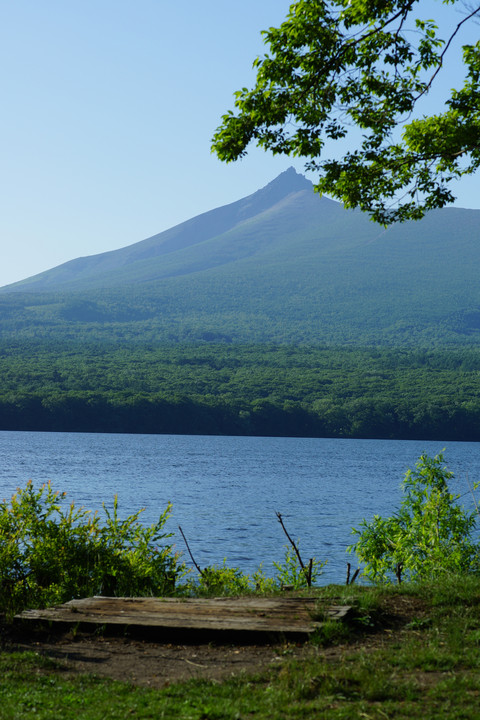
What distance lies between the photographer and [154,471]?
71.9 m

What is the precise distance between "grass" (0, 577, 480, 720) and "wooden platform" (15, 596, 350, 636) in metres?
0.57

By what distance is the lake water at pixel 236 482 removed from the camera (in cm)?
3541

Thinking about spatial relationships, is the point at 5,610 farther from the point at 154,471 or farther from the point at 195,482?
the point at 154,471

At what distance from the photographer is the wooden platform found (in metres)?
8.16

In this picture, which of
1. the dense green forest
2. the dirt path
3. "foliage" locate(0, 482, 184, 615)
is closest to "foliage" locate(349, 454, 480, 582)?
"foliage" locate(0, 482, 184, 615)

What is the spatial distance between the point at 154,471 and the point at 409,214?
203ft

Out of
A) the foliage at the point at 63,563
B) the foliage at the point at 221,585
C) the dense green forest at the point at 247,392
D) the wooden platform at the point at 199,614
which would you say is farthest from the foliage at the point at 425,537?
the dense green forest at the point at 247,392

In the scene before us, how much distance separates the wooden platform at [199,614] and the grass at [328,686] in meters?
0.57

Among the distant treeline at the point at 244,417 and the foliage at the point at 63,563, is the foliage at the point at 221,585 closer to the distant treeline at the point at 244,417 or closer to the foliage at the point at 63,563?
the foliage at the point at 63,563

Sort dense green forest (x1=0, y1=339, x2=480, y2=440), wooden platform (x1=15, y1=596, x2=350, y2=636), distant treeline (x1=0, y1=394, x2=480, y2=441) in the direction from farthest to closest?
dense green forest (x1=0, y1=339, x2=480, y2=440)
distant treeline (x1=0, y1=394, x2=480, y2=441)
wooden platform (x1=15, y1=596, x2=350, y2=636)

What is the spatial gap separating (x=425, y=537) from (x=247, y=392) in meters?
132

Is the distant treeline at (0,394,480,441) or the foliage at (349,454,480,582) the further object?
the distant treeline at (0,394,480,441)

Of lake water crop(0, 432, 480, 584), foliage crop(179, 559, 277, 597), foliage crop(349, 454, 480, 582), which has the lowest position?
lake water crop(0, 432, 480, 584)

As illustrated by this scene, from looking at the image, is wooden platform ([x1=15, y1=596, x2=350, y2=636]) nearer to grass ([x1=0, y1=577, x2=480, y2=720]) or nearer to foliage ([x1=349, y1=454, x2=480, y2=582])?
grass ([x1=0, y1=577, x2=480, y2=720])
